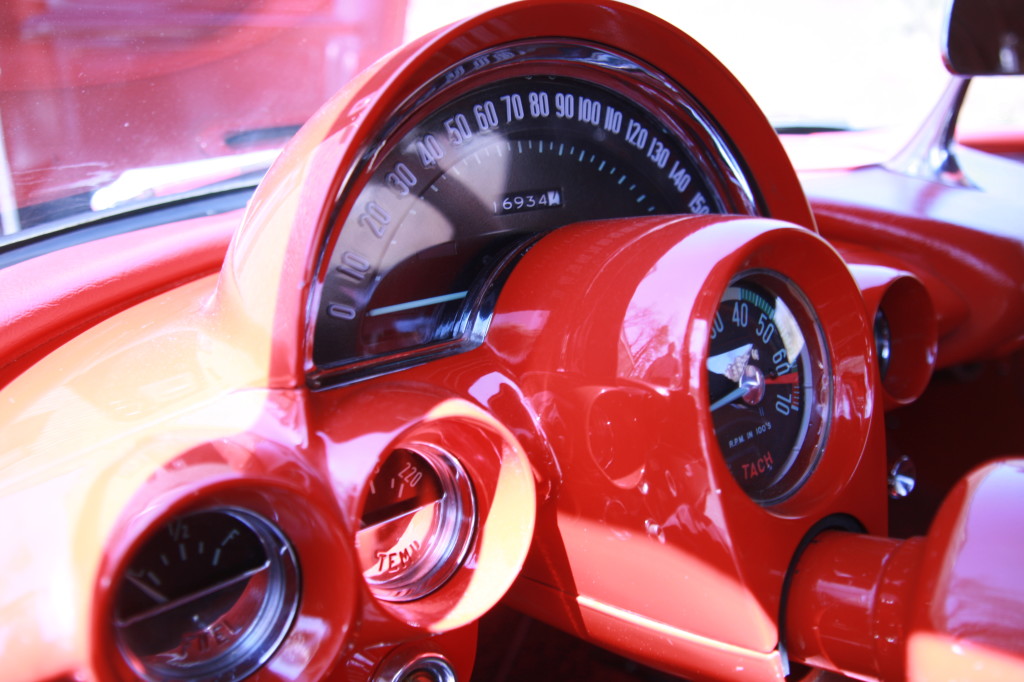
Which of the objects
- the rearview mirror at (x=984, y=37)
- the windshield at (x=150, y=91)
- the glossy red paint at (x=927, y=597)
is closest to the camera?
the glossy red paint at (x=927, y=597)

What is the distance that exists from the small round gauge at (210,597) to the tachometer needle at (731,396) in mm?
578

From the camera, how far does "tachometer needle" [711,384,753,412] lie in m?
1.19

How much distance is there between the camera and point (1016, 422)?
212 centimetres

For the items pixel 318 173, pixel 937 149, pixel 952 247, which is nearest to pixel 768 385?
pixel 318 173

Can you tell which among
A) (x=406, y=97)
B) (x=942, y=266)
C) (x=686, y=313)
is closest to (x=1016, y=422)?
(x=942, y=266)

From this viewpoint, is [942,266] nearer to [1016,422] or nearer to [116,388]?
[1016,422]

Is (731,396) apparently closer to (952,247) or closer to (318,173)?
(318,173)

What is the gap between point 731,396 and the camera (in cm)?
120

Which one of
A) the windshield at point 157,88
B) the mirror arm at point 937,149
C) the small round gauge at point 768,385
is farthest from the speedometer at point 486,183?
the mirror arm at point 937,149

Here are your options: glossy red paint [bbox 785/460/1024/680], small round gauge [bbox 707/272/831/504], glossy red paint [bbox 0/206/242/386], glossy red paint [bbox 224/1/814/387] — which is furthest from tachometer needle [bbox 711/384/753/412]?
glossy red paint [bbox 0/206/242/386]

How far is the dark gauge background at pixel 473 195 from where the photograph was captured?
1119mm

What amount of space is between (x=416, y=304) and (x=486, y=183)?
21cm

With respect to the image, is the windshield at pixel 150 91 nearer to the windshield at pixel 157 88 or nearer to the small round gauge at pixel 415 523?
the windshield at pixel 157 88

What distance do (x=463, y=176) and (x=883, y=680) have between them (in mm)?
808
